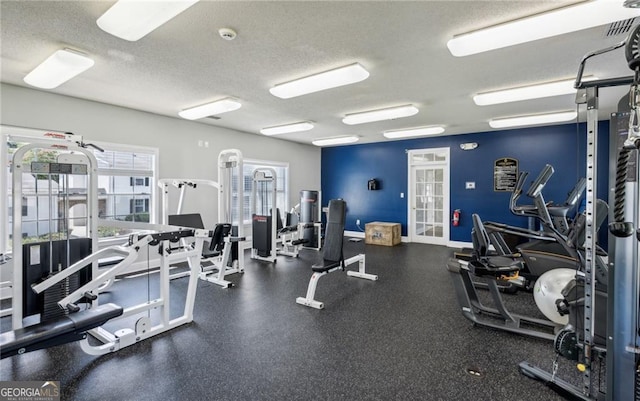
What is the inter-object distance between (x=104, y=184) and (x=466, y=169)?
22.2 ft

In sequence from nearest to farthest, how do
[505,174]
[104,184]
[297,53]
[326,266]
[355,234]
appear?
1. [297,53]
2. [326,266]
3. [104,184]
4. [505,174]
5. [355,234]

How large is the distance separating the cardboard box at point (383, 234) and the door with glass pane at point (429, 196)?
53cm

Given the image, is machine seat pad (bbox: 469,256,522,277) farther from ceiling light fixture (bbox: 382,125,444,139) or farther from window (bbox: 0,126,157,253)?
window (bbox: 0,126,157,253)

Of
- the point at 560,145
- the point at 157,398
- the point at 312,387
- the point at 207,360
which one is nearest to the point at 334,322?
the point at 312,387

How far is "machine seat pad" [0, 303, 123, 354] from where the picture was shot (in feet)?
6.14

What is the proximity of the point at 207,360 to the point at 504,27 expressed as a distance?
3.28 meters

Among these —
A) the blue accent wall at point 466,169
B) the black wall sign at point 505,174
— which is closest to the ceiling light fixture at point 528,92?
the blue accent wall at point 466,169

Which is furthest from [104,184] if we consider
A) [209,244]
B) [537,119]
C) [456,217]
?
[537,119]

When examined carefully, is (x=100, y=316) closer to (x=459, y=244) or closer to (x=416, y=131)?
(x=416, y=131)

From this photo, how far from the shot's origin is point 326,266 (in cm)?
363

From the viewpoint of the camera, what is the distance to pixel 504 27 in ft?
7.20

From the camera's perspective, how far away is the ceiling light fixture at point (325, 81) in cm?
296

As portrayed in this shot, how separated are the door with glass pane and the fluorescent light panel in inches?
123

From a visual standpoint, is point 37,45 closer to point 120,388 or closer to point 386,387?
point 120,388
